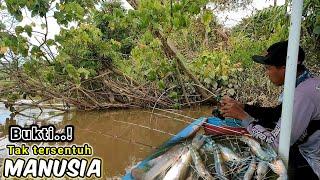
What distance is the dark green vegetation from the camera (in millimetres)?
5645

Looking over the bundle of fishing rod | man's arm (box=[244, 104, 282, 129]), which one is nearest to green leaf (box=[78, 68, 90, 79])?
man's arm (box=[244, 104, 282, 129])

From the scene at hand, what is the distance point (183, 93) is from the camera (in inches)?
392

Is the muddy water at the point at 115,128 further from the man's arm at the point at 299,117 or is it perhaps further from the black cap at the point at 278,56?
the man's arm at the point at 299,117

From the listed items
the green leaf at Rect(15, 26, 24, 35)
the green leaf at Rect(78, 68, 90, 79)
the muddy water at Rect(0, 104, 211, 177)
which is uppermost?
the green leaf at Rect(15, 26, 24, 35)

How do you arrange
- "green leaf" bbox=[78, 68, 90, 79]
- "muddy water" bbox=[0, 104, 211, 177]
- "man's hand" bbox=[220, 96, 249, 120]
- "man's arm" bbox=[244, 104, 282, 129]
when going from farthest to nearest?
"green leaf" bbox=[78, 68, 90, 79], "muddy water" bbox=[0, 104, 211, 177], "man's arm" bbox=[244, 104, 282, 129], "man's hand" bbox=[220, 96, 249, 120]

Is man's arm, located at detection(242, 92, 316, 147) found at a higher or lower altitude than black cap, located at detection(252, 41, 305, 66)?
lower

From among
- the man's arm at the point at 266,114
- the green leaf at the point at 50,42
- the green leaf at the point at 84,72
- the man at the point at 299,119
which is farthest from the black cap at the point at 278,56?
the green leaf at the point at 84,72

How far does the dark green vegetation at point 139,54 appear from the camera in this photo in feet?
18.5

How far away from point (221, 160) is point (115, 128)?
22.5 feet

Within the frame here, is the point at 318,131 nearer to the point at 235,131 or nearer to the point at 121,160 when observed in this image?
the point at 235,131

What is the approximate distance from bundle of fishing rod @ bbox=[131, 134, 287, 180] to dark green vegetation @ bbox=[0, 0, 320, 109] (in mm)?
2586

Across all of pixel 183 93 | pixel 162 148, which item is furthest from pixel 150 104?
pixel 162 148

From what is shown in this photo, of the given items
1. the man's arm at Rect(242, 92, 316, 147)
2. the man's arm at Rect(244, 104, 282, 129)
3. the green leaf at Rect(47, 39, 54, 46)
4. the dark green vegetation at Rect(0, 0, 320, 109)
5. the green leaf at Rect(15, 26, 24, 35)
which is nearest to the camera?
the man's arm at Rect(242, 92, 316, 147)

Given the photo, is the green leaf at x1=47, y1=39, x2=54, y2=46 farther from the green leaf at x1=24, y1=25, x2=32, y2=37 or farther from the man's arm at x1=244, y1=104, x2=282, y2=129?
the man's arm at x1=244, y1=104, x2=282, y2=129
